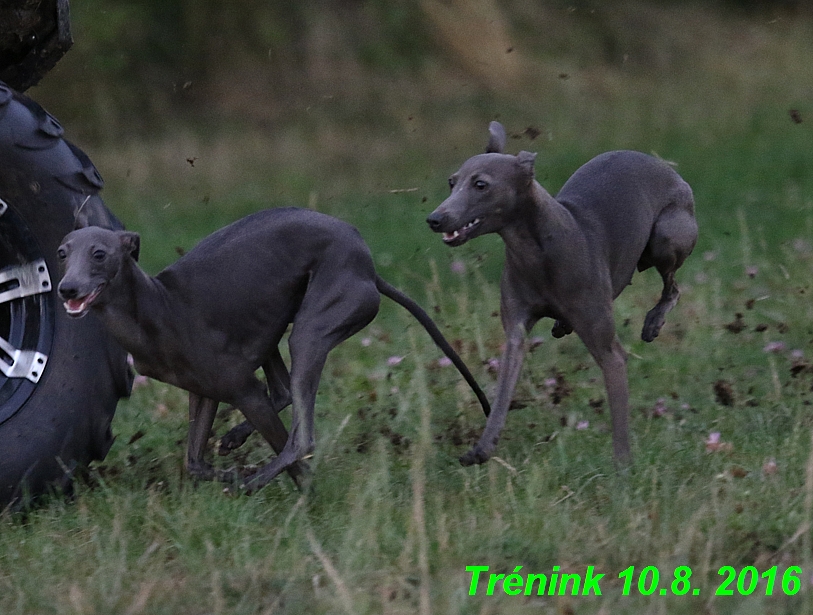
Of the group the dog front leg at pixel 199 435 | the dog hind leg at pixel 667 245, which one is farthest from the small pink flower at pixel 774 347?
the dog front leg at pixel 199 435

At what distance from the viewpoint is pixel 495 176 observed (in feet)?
15.2

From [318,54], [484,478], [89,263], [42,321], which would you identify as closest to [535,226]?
[484,478]

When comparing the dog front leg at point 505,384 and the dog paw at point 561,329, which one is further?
the dog paw at point 561,329

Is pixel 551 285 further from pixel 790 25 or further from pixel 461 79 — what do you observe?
pixel 790 25

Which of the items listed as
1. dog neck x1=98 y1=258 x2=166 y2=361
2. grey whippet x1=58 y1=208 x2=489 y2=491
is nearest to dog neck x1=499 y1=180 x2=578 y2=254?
grey whippet x1=58 y1=208 x2=489 y2=491

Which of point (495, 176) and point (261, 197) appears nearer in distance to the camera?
point (495, 176)

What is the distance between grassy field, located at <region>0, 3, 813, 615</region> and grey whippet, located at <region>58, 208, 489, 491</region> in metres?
0.34

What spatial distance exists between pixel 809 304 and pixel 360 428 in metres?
2.82

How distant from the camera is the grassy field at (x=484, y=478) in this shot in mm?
3801

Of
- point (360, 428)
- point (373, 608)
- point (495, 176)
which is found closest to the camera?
point (373, 608)

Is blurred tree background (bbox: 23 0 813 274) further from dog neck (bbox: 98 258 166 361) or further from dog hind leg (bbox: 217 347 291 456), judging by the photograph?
dog neck (bbox: 98 258 166 361)

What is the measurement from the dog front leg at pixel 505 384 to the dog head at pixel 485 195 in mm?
478

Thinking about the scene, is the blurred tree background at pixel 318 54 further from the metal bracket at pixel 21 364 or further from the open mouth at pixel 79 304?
the open mouth at pixel 79 304

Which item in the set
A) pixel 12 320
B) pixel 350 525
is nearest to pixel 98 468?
pixel 12 320
